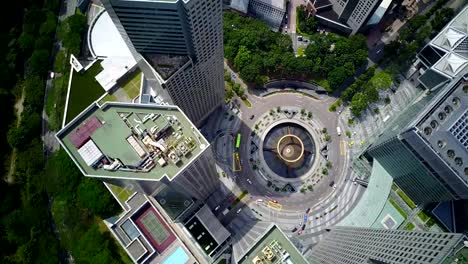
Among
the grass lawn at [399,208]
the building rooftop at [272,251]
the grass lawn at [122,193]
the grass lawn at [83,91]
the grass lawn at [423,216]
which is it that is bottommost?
the grass lawn at [423,216]

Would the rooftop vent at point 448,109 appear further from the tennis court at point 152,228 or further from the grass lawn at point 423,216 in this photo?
the tennis court at point 152,228

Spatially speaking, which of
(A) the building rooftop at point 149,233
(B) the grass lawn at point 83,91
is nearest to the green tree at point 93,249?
(A) the building rooftop at point 149,233

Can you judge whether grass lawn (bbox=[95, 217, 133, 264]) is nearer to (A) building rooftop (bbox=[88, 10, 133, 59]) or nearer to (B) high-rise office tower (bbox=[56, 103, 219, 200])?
(A) building rooftop (bbox=[88, 10, 133, 59])

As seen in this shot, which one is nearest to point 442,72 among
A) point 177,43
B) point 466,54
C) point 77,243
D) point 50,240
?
point 466,54

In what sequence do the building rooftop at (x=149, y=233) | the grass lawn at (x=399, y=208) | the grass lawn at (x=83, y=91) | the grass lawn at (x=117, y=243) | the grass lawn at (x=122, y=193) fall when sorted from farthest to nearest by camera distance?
the grass lawn at (x=117, y=243)
the grass lawn at (x=399, y=208)
the grass lawn at (x=83, y=91)
the grass lawn at (x=122, y=193)
the building rooftop at (x=149, y=233)

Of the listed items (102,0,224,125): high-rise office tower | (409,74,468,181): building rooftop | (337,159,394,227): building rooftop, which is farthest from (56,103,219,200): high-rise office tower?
(337,159,394,227): building rooftop
